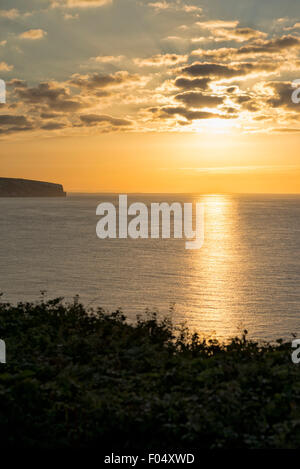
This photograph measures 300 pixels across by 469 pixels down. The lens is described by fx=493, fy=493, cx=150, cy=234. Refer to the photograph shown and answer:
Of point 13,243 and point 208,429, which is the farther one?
point 13,243

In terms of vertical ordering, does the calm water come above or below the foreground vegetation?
above

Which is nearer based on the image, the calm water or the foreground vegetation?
the foreground vegetation

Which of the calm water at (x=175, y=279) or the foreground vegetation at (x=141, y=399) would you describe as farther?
the calm water at (x=175, y=279)

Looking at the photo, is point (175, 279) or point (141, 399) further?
point (175, 279)

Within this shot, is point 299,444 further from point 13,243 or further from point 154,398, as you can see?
→ point 13,243

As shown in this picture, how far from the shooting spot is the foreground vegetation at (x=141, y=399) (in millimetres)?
9461

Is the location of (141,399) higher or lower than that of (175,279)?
lower

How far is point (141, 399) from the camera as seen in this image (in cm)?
1049

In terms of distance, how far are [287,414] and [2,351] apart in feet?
26.0

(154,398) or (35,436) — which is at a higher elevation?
(154,398)

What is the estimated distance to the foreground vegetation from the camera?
31.0 ft

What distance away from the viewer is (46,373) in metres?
12.3

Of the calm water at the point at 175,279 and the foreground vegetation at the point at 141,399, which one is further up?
the calm water at the point at 175,279

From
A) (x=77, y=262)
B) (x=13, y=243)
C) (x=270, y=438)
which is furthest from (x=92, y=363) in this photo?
(x=13, y=243)
